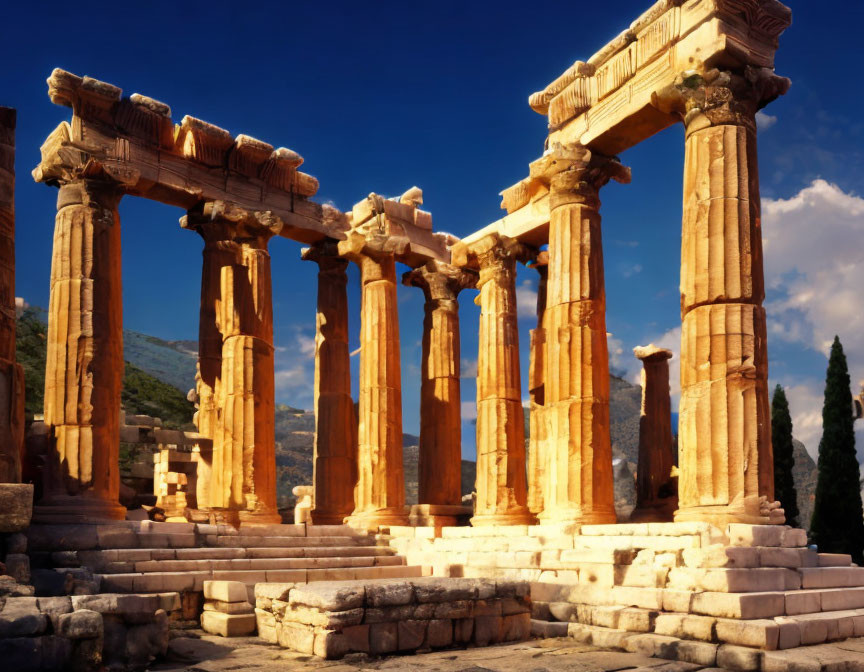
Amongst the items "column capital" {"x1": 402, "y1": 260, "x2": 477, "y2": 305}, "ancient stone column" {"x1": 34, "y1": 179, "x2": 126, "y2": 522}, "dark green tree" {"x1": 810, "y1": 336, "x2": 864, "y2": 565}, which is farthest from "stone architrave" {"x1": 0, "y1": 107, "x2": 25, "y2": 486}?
"dark green tree" {"x1": 810, "y1": 336, "x2": 864, "y2": 565}

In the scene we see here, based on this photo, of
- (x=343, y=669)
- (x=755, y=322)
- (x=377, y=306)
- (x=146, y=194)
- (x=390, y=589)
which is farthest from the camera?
(x=377, y=306)

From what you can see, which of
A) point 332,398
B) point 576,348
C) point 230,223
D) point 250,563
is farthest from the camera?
point 332,398

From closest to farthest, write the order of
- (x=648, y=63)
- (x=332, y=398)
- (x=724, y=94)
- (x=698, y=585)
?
(x=698, y=585) → (x=724, y=94) → (x=648, y=63) → (x=332, y=398)

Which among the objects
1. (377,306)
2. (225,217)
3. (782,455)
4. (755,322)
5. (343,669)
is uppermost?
(225,217)

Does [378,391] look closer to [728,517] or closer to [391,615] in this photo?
[728,517]

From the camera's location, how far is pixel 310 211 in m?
23.9

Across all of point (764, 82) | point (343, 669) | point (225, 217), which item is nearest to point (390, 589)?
point (343, 669)

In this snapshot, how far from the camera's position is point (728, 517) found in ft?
45.7

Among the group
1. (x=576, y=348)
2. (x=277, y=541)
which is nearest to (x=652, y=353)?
(x=576, y=348)

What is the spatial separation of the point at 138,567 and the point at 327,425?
10026mm

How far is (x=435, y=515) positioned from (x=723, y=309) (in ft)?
35.8

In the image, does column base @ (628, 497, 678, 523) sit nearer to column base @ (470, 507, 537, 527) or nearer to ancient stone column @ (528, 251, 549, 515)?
ancient stone column @ (528, 251, 549, 515)

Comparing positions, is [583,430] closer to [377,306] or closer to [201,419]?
[377,306]

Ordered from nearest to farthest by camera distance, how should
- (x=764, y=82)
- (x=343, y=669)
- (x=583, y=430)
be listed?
(x=343, y=669)
(x=764, y=82)
(x=583, y=430)
